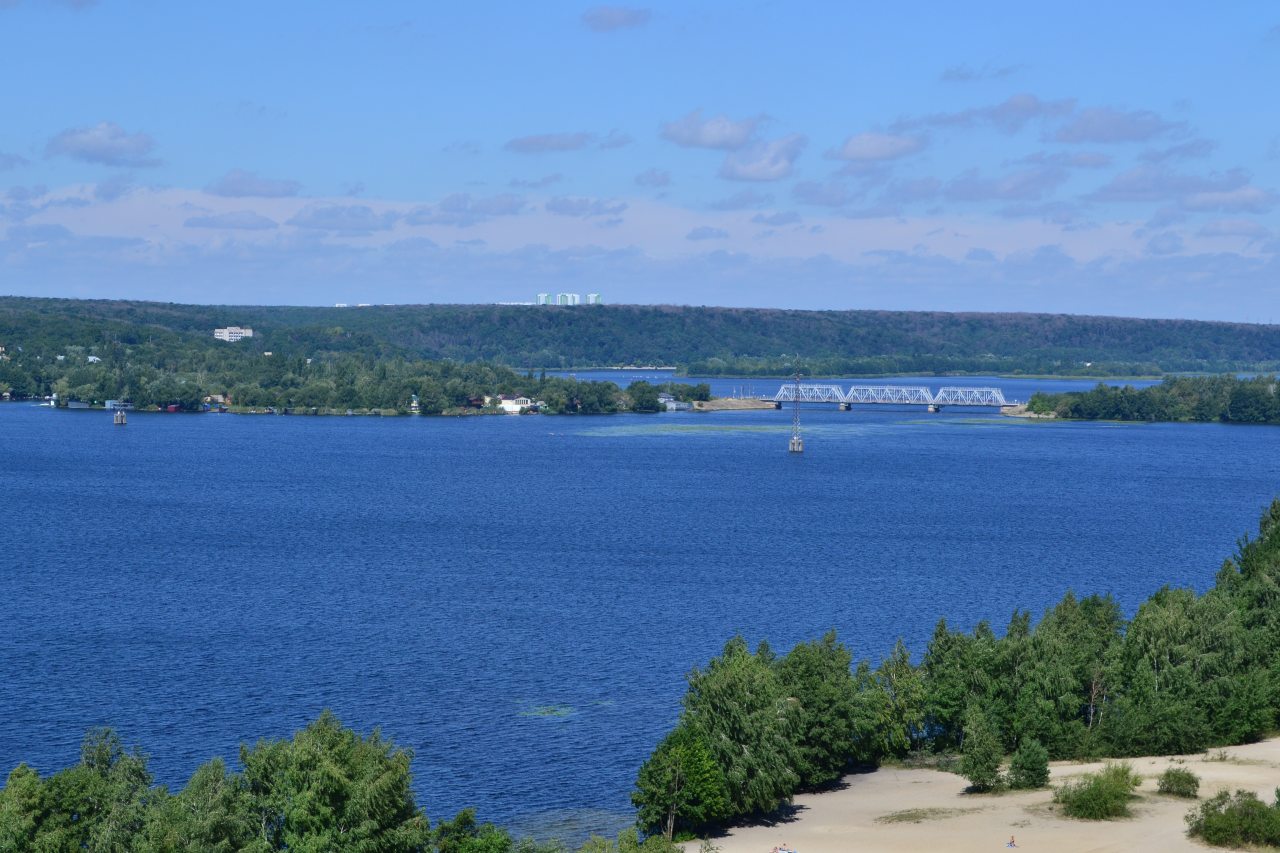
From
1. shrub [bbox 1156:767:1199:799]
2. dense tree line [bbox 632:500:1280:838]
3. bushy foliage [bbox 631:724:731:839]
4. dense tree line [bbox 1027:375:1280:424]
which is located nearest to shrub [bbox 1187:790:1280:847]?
shrub [bbox 1156:767:1199:799]

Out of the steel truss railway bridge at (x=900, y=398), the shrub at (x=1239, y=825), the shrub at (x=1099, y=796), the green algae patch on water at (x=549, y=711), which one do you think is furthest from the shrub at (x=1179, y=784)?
the steel truss railway bridge at (x=900, y=398)

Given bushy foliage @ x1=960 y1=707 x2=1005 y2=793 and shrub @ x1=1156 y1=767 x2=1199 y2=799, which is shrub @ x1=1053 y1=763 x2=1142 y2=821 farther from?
bushy foliage @ x1=960 y1=707 x2=1005 y2=793

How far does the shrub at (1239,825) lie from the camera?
29406mm

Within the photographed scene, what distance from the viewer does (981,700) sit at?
3653cm

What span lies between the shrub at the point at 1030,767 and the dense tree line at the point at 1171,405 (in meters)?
138

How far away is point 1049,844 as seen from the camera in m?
29.8

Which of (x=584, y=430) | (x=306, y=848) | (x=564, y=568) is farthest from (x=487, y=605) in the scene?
(x=584, y=430)

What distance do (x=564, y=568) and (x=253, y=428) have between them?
8619cm

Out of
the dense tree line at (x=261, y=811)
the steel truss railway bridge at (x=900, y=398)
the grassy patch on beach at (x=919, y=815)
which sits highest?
the steel truss railway bridge at (x=900, y=398)

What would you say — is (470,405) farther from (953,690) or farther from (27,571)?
(953,690)

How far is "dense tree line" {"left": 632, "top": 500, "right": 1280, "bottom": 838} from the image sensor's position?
3153 cm

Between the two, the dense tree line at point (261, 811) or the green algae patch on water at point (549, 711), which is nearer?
the dense tree line at point (261, 811)

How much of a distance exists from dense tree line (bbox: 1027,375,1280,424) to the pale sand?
136 meters

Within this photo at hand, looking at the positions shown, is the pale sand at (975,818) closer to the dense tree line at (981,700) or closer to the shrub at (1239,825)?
the shrub at (1239,825)
